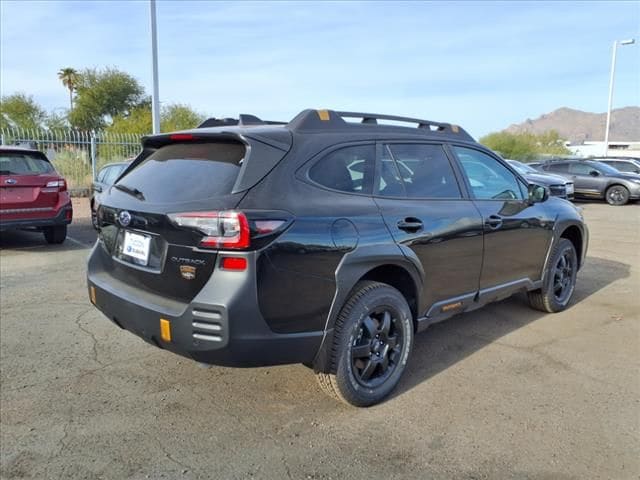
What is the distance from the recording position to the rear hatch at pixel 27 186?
762cm

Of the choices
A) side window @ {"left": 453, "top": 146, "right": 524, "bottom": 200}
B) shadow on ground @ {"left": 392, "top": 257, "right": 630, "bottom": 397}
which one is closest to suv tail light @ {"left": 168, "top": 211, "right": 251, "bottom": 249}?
shadow on ground @ {"left": 392, "top": 257, "right": 630, "bottom": 397}

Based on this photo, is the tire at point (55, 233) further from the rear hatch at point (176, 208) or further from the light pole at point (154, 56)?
the rear hatch at point (176, 208)

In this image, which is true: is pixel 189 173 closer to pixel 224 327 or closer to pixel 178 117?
pixel 224 327

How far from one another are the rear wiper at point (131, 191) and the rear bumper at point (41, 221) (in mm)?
5261

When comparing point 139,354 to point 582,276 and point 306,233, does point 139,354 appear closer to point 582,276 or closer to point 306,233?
point 306,233

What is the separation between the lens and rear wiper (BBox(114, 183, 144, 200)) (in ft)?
10.2

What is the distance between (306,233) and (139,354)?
80.7 inches

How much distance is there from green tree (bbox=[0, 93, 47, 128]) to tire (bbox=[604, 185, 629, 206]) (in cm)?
3456

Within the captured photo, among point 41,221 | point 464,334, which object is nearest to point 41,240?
point 41,221

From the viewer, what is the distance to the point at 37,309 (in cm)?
510

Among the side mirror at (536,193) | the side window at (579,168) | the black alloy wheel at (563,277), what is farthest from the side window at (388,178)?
the side window at (579,168)

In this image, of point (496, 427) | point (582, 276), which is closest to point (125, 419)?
point (496, 427)

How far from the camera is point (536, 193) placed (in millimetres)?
4688

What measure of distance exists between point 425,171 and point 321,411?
1.83m
